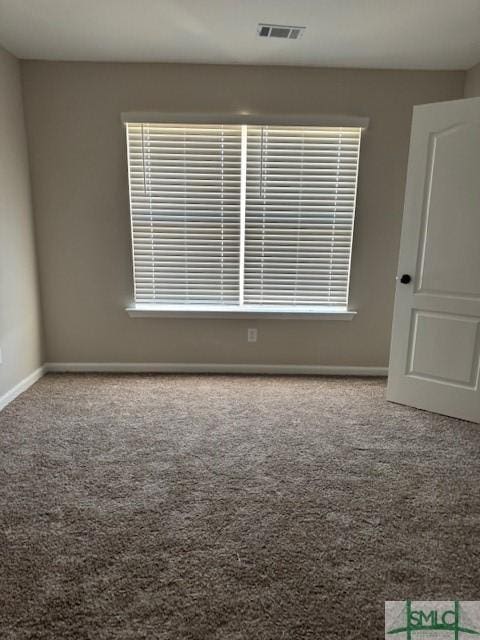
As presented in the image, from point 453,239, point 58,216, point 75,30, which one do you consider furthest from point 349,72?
point 58,216

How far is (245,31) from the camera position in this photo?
2746 millimetres

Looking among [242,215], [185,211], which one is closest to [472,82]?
[242,215]

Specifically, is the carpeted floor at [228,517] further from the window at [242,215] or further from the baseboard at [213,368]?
Result: the window at [242,215]

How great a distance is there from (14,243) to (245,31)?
2322 millimetres

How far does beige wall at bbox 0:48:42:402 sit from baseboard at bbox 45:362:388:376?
0.51 m

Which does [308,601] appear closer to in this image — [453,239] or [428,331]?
[428,331]

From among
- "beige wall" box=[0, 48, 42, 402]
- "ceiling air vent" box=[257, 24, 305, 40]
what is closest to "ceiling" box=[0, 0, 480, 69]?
"ceiling air vent" box=[257, 24, 305, 40]

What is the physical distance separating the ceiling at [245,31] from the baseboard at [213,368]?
2547 millimetres

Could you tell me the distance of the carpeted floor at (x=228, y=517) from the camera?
1464 mm
